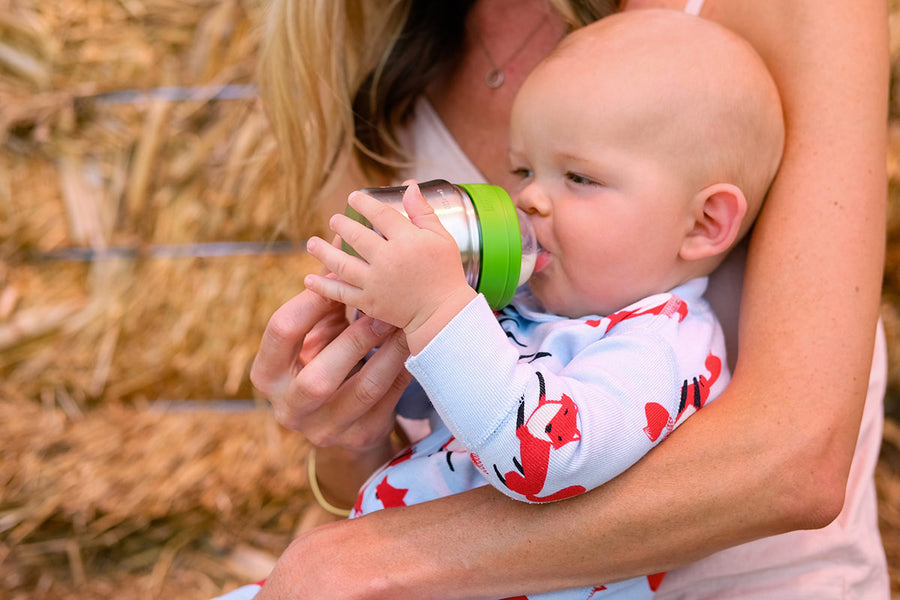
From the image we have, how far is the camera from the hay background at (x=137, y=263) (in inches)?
75.7

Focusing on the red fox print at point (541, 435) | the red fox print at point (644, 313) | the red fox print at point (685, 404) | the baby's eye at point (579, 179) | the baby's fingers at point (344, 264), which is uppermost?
the baby's fingers at point (344, 264)

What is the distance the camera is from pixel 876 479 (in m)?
1.71

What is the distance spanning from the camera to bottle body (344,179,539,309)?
2.91 feet

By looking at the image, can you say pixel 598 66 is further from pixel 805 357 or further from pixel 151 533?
pixel 151 533

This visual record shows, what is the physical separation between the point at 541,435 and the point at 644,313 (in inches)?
9.7

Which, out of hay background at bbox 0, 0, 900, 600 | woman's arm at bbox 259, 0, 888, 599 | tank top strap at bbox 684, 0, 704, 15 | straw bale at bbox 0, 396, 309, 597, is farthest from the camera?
hay background at bbox 0, 0, 900, 600

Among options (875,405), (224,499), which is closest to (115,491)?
(224,499)

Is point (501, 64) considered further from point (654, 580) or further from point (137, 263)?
point (137, 263)

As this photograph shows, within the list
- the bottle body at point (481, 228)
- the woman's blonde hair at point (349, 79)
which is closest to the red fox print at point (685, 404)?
the bottle body at point (481, 228)

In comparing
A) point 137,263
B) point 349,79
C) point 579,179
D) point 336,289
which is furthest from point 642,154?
point 137,263

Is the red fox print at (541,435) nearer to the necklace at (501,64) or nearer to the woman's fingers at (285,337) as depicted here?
the woman's fingers at (285,337)

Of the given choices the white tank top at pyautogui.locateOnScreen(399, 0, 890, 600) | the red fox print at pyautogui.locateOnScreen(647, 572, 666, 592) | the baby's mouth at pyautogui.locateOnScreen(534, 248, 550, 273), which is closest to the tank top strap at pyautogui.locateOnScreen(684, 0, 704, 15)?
the white tank top at pyautogui.locateOnScreen(399, 0, 890, 600)

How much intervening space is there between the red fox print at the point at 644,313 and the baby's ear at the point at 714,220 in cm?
8

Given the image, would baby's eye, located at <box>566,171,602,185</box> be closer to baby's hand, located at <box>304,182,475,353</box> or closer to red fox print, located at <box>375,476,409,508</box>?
baby's hand, located at <box>304,182,475,353</box>
